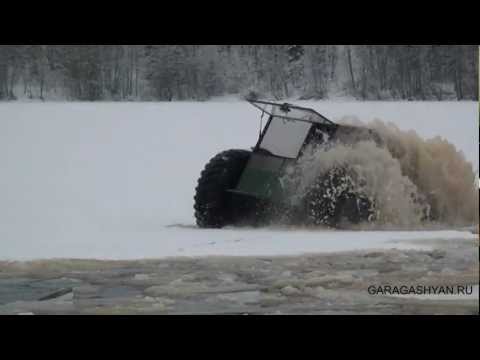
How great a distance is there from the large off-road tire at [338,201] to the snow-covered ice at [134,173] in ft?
0.85

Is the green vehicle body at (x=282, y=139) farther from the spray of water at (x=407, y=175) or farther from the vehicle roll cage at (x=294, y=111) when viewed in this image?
the spray of water at (x=407, y=175)

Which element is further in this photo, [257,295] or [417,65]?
[417,65]

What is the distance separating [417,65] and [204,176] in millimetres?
2308

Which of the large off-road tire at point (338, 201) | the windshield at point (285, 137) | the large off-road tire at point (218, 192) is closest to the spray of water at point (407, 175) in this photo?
the large off-road tire at point (338, 201)

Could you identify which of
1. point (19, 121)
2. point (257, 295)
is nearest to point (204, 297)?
point (257, 295)

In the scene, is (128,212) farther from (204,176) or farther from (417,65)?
(417,65)

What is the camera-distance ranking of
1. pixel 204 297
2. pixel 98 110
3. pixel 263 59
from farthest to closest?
1. pixel 98 110
2. pixel 263 59
3. pixel 204 297

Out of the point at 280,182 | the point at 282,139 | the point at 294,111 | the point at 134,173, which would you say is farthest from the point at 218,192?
the point at 134,173

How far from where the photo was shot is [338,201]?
34.8ft

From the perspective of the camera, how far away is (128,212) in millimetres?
11375

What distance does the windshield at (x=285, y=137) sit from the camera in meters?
11.0

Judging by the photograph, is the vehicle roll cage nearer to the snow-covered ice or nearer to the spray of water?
the snow-covered ice

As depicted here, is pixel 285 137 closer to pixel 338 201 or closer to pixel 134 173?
pixel 338 201

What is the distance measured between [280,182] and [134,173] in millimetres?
1868
